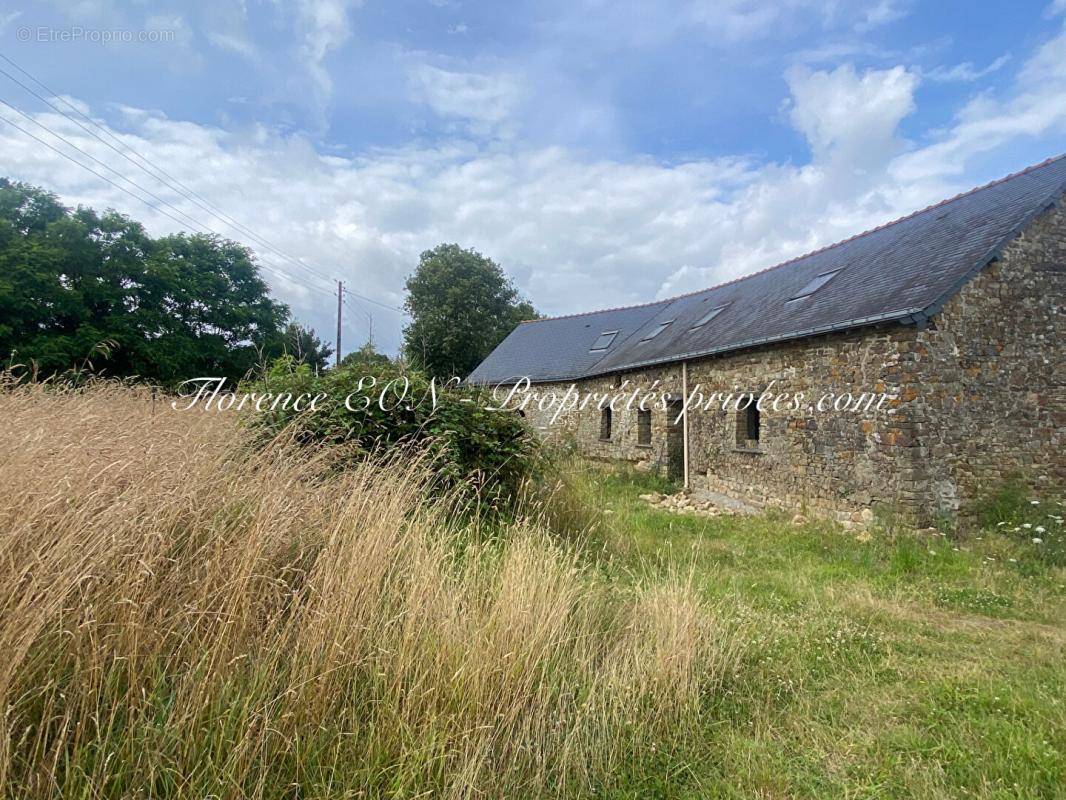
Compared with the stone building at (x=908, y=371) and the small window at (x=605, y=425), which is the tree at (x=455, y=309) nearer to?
the small window at (x=605, y=425)

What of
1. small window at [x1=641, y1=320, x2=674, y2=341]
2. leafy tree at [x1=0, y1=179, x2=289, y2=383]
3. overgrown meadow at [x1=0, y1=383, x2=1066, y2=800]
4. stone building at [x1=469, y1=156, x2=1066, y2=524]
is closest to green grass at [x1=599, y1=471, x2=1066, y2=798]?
overgrown meadow at [x1=0, y1=383, x2=1066, y2=800]

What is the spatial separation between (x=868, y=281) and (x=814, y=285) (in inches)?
75.8

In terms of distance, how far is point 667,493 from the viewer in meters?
12.5

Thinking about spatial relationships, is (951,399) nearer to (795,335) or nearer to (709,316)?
(795,335)

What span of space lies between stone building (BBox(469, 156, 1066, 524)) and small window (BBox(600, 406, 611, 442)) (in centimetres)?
410

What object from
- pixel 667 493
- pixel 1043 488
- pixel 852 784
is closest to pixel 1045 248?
pixel 1043 488

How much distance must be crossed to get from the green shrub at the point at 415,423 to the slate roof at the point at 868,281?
1.36 m

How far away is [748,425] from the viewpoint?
11.3 m

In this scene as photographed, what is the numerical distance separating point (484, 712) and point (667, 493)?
10.5 m

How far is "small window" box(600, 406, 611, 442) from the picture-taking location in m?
16.7

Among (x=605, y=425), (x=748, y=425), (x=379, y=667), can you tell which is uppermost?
(x=748, y=425)

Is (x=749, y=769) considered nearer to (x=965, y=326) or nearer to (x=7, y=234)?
(x=965, y=326)

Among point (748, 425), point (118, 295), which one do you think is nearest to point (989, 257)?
point (748, 425)

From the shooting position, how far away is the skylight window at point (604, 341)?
2051 cm
